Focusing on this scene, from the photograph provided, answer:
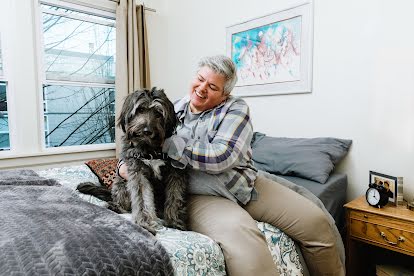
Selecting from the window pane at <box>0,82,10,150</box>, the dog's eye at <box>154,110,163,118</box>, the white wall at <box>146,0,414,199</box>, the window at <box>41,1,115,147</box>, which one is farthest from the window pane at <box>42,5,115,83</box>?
the dog's eye at <box>154,110,163,118</box>

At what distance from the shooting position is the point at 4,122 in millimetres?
2844

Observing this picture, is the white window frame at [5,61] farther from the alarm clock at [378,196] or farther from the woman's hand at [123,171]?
the alarm clock at [378,196]

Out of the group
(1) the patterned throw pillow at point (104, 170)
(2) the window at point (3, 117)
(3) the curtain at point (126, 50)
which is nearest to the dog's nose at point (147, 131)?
(1) the patterned throw pillow at point (104, 170)

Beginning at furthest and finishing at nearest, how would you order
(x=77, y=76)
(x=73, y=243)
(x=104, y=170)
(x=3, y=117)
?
(x=77, y=76) < (x=3, y=117) < (x=104, y=170) < (x=73, y=243)

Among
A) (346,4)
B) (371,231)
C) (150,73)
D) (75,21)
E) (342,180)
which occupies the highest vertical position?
(75,21)

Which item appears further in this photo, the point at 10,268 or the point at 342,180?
the point at 342,180

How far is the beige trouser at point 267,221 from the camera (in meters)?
1.10

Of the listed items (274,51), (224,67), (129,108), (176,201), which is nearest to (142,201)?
(176,201)

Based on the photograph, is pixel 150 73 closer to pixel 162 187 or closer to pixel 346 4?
pixel 346 4

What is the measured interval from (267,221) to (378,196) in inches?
29.6

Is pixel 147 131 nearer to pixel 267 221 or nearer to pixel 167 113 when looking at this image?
pixel 167 113

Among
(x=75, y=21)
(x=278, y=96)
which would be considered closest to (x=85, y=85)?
(x=75, y=21)

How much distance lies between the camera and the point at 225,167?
1.26 meters

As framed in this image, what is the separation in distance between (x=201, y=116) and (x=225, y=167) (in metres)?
0.34
